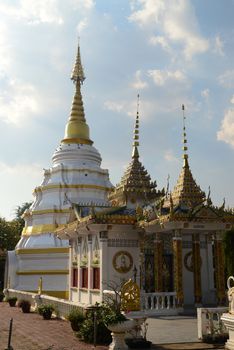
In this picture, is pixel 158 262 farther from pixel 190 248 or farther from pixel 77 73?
pixel 77 73

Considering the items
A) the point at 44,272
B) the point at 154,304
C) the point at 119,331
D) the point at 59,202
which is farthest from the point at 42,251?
the point at 119,331

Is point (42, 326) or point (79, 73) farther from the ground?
point (79, 73)

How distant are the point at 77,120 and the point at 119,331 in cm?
3752

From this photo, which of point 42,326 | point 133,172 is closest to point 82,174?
point 133,172

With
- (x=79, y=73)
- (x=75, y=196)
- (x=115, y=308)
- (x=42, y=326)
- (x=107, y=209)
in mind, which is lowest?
(x=42, y=326)

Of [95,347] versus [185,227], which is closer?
[95,347]

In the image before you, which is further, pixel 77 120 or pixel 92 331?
pixel 77 120

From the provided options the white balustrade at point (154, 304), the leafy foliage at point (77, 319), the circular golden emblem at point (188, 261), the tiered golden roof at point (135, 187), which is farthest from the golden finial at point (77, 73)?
the leafy foliage at point (77, 319)

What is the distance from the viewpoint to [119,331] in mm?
11672

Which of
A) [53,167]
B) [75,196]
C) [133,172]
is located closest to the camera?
[133,172]

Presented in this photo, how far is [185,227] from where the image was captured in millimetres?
20812

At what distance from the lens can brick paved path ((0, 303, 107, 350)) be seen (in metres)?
12.7

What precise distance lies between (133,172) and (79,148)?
14.4 metres

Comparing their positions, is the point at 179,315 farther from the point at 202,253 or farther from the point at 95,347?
the point at 95,347
